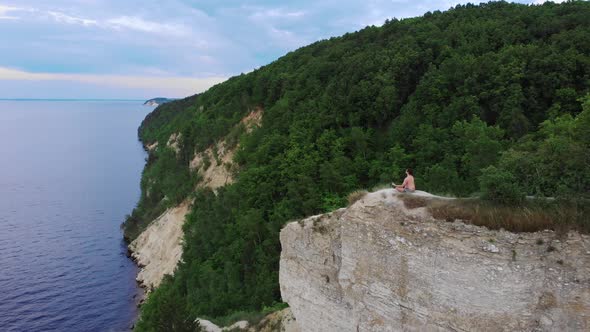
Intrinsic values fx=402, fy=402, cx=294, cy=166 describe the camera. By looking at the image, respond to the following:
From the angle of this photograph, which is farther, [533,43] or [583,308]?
[533,43]

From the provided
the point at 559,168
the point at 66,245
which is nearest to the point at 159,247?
the point at 66,245

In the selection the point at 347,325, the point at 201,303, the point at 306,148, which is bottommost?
the point at 201,303

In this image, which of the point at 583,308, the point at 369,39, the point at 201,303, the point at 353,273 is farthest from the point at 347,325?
the point at 369,39

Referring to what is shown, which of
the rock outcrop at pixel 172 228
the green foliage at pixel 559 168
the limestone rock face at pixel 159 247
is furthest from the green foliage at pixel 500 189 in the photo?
the limestone rock face at pixel 159 247

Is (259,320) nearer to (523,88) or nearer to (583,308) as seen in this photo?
(583,308)

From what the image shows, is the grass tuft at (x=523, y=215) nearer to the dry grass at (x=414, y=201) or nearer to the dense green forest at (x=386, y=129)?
the dry grass at (x=414, y=201)

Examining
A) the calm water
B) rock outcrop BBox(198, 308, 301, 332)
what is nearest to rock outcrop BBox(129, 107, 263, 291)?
the calm water
